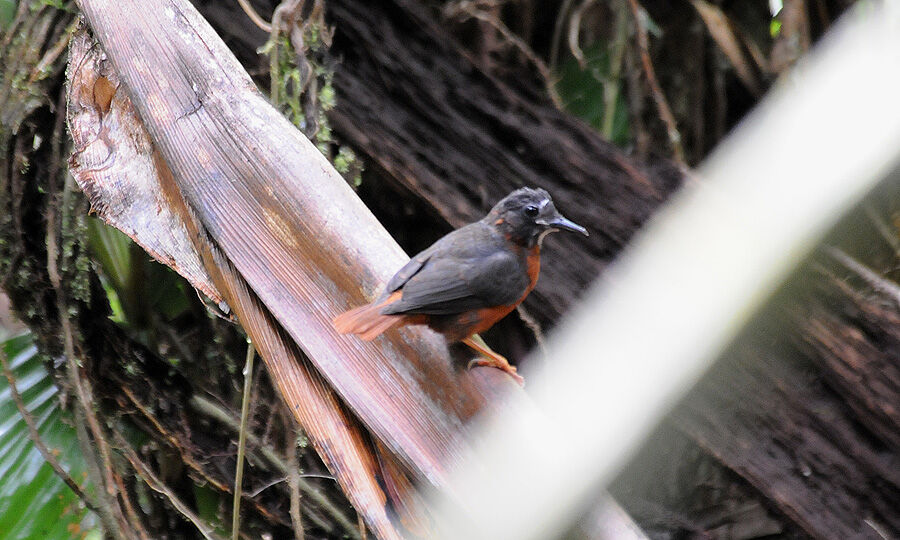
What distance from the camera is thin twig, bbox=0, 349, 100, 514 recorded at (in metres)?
2.49

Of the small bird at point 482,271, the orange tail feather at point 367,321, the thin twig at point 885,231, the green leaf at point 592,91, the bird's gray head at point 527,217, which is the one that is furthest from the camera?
the green leaf at point 592,91

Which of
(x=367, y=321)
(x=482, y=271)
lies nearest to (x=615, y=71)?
(x=482, y=271)

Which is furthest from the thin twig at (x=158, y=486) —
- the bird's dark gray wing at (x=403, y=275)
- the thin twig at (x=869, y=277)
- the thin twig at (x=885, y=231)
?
the thin twig at (x=885, y=231)

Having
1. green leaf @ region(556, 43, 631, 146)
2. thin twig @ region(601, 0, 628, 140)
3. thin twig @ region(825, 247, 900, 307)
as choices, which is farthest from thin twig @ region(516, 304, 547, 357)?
green leaf @ region(556, 43, 631, 146)

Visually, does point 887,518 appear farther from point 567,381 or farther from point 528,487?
point 528,487

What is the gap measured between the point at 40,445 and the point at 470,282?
1387mm

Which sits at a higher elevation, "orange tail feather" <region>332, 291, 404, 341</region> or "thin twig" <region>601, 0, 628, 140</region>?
"thin twig" <region>601, 0, 628, 140</region>

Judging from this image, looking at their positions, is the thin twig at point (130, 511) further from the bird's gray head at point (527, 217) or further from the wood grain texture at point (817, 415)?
the wood grain texture at point (817, 415)

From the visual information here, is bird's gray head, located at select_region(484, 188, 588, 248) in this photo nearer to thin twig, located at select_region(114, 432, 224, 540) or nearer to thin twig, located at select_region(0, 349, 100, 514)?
thin twig, located at select_region(114, 432, 224, 540)

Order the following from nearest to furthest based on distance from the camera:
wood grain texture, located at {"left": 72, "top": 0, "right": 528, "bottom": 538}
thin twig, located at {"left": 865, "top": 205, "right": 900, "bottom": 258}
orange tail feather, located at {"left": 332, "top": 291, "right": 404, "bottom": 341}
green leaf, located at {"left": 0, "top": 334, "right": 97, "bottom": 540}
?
wood grain texture, located at {"left": 72, "top": 0, "right": 528, "bottom": 538} < orange tail feather, located at {"left": 332, "top": 291, "right": 404, "bottom": 341} < green leaf, located at {"left": 0, "top": 334, "right": 97, "bottom": 540} < thin twig, located at {"left": 865, "top": 205, "right": 900, "bottom": 258}

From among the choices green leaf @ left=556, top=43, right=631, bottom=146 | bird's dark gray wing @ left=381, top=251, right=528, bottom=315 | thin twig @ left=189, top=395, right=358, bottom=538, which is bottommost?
thin twig @ left=189, top=395, right=358, bottom=538

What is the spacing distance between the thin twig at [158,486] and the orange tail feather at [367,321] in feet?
3.68

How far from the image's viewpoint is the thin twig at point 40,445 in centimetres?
249

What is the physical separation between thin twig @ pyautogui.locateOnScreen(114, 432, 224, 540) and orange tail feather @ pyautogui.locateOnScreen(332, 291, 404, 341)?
112cm
